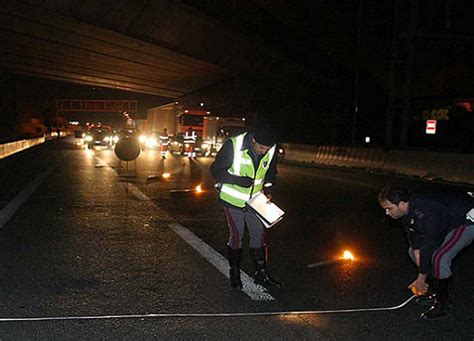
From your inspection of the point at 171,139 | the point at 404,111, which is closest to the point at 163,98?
the point at 171,139

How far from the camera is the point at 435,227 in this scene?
529cm

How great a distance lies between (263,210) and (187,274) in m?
1.47

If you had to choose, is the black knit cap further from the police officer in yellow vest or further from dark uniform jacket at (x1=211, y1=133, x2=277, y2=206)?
dark uniform jacket at (x1=211, y1=133, x2=277, y2=206)

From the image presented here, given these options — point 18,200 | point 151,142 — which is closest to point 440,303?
point 18,200

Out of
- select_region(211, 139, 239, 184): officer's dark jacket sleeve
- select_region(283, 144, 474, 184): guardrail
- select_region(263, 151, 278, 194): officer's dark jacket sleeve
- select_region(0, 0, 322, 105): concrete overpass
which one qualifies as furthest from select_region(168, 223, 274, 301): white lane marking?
select_region(0, 0, 322, 105): concrete overpass

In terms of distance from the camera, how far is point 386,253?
341 inches

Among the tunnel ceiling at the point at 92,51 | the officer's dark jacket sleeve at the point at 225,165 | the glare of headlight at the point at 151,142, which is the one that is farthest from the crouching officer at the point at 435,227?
the glare of headlight at the point at 151,142

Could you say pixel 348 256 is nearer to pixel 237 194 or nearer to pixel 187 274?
pixel 187 274

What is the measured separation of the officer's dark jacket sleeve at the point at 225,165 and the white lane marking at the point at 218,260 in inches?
46.2

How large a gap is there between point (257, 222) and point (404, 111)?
21195 millimetres

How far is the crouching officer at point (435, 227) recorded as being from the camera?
17.3ft

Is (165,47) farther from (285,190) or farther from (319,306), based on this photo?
(319,306)

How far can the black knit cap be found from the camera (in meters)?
6.09

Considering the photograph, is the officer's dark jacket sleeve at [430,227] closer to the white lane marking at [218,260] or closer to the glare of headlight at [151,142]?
the white lane marking at [218,260]
